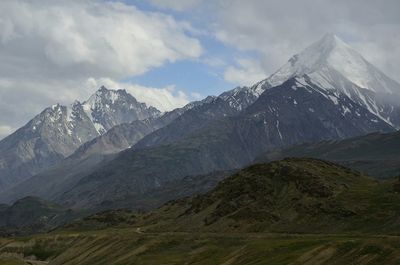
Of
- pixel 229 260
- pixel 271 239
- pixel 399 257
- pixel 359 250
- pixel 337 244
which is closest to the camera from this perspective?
pixel 399 257

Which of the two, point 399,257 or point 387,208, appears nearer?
point 399,257

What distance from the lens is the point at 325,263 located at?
130125 millimetres

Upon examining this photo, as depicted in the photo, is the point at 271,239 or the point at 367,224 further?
the point at 367,224

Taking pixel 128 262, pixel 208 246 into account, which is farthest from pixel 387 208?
pixel 128 262

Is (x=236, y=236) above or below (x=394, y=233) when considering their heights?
above

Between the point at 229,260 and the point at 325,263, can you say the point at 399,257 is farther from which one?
the point at 229,260

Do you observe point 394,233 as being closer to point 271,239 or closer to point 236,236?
point 271,239

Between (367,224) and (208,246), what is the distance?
49.0 meters

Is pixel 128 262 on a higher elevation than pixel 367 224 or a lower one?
higher

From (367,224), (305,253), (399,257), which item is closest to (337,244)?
(305,253)

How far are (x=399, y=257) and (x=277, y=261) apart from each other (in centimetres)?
3187

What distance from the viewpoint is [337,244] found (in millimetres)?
136625

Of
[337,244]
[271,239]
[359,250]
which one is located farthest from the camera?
[271,239]

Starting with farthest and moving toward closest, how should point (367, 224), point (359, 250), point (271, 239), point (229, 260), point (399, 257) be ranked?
point (367, 224), point (271, 239), point (229, 260), point (359, 250), point (399, 257)
